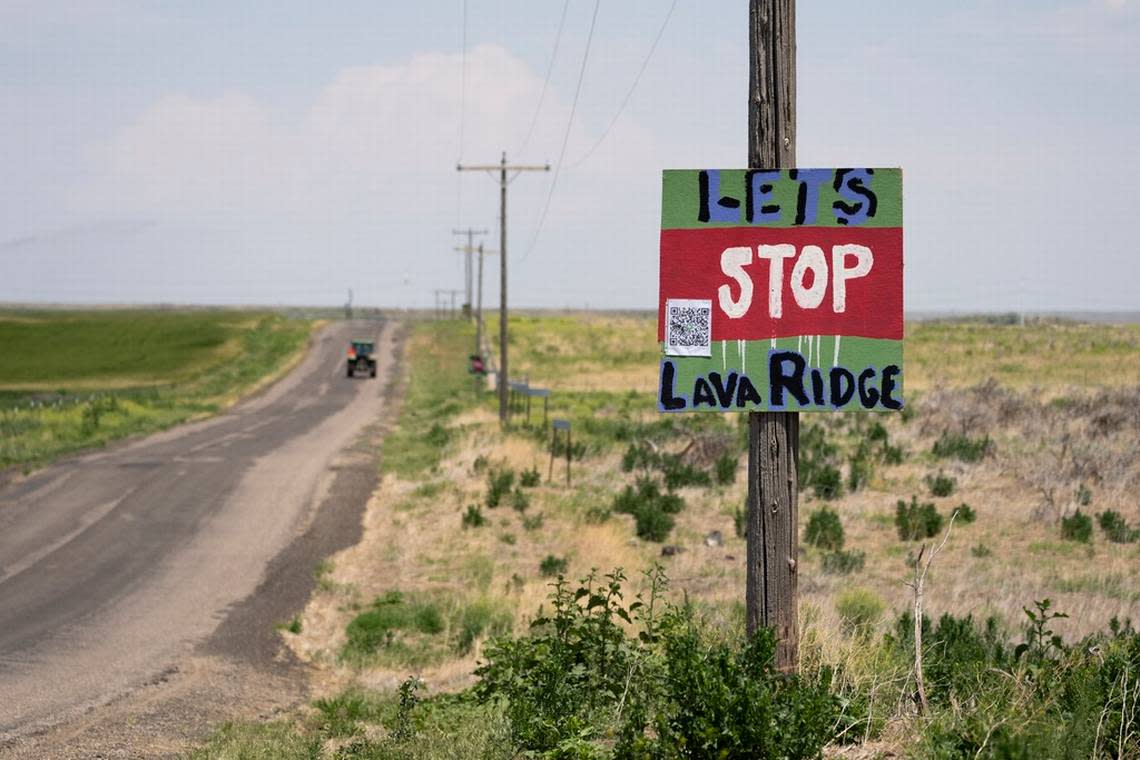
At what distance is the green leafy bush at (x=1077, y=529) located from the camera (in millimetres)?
15844

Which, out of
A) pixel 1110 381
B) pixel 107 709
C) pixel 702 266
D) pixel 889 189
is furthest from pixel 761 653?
pixel 1110 381

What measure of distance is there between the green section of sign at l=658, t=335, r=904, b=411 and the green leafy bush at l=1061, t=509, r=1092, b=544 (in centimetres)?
1159

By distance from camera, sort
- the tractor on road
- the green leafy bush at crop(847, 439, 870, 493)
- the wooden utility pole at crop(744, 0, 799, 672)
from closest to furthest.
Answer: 1. the wooden utility pole at crop(744, 0, 799, 672)
2. the green leafy bush at crop(847, 439, 870, 493)
3. the tractor on road

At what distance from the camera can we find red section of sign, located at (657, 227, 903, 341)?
5.84 m

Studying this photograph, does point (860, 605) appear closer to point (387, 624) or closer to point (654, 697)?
point (654, 697)

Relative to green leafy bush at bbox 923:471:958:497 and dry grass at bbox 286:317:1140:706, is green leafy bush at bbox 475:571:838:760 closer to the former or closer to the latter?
dry grass at bbox 286:317:1140:706

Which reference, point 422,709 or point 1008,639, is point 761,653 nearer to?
point 422,709

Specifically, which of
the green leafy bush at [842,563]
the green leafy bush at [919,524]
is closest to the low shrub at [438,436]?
the green leafy bush at [919,524]

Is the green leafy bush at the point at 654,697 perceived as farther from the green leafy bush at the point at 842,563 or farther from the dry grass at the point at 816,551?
the green leafy bush at the point at 842,563

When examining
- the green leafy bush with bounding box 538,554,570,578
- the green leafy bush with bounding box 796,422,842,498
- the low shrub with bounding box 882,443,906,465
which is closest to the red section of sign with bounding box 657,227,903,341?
the green leafy bush with bounding box 538,554,570,578

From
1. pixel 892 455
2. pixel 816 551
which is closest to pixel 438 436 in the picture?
pixel 892 455

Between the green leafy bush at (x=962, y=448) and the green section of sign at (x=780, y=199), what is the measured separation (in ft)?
60.4

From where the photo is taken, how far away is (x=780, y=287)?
5.88 metres

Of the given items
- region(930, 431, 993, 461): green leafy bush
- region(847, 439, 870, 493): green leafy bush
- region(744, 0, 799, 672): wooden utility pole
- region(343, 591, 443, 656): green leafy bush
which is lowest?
region(343, 591, 443, 656): green leafy bush
